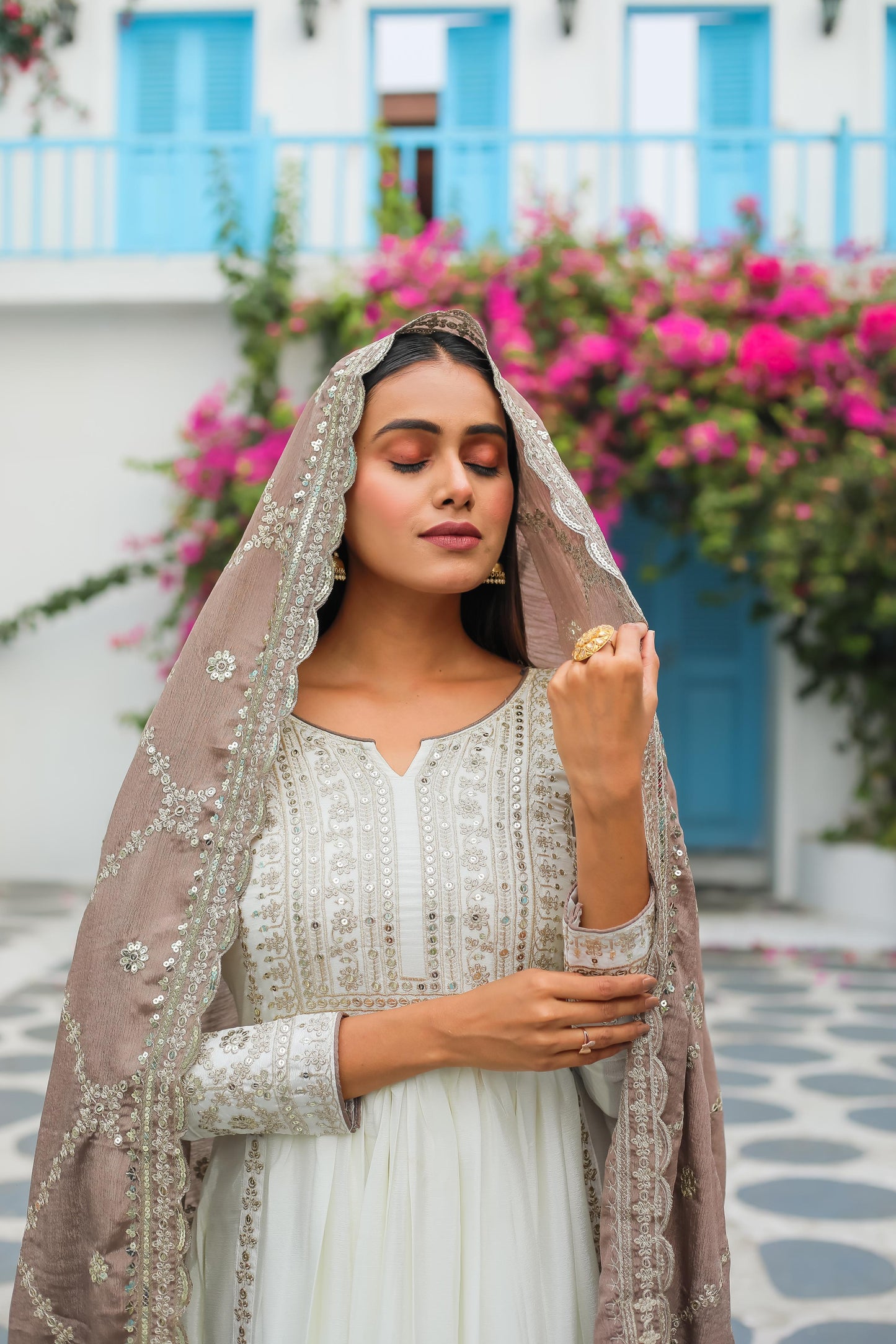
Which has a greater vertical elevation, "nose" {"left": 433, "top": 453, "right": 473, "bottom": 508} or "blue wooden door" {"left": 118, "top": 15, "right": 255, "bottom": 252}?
"blue wooden door" {"left": 118, "top": 15, "right": 255, "bottom": 252}

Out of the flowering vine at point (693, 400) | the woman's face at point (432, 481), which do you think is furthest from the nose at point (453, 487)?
the flowering vine at point (693, 400)

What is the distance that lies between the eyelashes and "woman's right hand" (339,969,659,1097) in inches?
20.0

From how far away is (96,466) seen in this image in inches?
289

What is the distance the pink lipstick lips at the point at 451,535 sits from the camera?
1.23 metres

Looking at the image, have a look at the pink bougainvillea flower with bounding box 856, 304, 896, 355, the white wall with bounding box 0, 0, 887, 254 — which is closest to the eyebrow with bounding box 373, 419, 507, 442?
the pink bougainvillea flower with bounding box 856, 304, 896, 355

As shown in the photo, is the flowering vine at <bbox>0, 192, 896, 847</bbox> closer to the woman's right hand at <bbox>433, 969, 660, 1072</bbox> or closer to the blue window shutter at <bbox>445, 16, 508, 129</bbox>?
the blue window shutter at <bbox>445, 16, 508, 129</bbox>

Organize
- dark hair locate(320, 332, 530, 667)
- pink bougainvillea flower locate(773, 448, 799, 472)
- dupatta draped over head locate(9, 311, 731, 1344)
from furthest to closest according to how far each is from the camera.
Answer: pink bougainvillea flower locate(773, 448, 799, 472), dark hair locate(320, 332, 530, 667), dupatta draped over head locate(9, 311, 731, 1344)

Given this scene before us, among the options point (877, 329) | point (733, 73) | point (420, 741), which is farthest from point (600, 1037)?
point (733, 73)

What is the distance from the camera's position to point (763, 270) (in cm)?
617

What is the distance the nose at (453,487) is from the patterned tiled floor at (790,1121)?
1.84 m

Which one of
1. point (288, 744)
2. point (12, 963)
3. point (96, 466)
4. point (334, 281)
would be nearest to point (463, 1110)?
point (288, 744)

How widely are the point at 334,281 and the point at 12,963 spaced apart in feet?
12.9

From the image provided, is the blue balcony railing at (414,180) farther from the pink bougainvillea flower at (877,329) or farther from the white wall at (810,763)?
the white wall at (810,763)

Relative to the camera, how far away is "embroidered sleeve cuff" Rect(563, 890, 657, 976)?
1108 mm
